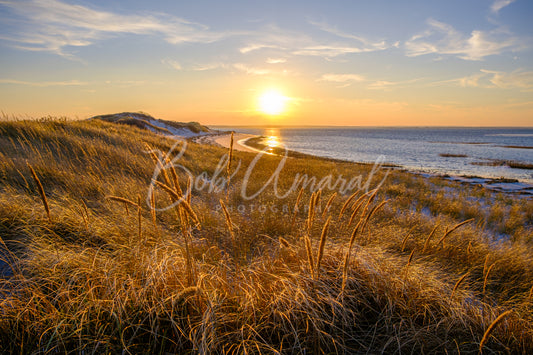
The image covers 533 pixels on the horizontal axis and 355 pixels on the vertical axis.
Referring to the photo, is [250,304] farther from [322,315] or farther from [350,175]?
[350,175]

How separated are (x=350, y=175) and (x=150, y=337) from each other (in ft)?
44.7

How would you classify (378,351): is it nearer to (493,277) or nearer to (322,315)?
(322,315)

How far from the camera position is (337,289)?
9.00 feet

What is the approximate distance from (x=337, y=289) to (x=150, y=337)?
1830 mm

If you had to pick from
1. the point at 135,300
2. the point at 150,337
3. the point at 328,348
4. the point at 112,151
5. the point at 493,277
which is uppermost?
the point at 112,151

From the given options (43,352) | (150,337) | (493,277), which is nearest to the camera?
Answer: (43,352)

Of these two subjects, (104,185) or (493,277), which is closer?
(493,277)

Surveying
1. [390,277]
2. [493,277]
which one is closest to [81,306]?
[390,277]

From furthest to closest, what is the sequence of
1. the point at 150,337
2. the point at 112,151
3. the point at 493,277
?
the point at 112,151
the point at 493,277
the point at 150,337

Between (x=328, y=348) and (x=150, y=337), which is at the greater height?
(x=150, y=337)

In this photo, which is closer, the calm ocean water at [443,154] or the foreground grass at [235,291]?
the foreground grass at [235,291]

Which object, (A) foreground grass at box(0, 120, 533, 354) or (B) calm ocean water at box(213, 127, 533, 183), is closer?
(A) foreground grass at box(0, 120, 533, 354)

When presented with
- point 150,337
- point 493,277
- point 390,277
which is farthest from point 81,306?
point 493,277

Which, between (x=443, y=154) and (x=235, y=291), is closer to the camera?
(x=235, y=291)
